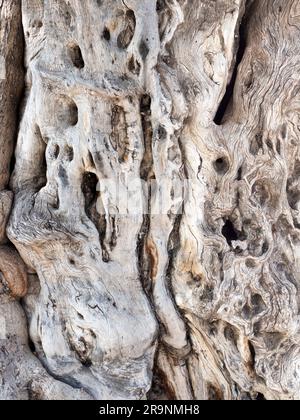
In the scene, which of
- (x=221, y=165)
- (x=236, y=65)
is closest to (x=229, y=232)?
(x=221, y=165)

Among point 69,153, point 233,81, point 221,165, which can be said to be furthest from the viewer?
point 233,81

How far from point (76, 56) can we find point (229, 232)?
1.26 metres

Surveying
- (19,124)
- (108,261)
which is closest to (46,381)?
(108,261)

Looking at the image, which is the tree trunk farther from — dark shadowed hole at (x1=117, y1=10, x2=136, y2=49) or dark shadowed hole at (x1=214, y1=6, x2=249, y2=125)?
dark shadowed hole at (x1=214, y1=6, x2=249, y2=125)

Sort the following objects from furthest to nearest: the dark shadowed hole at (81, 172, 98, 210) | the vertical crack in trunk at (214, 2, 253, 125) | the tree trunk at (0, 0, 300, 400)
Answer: the vertical crack in trunk at (214, 2, 253, 125), the dark shadowed hole at (81, 172, 98, 210), the tree trunk at (0, 0, 300, 400)

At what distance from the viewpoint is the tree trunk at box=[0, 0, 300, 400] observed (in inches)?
110

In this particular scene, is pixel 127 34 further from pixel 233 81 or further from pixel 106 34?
pixel 233 81

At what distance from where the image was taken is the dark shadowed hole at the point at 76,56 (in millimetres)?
2879

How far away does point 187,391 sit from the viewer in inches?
121

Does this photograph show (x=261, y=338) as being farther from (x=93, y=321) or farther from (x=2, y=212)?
(x=2, y=212)

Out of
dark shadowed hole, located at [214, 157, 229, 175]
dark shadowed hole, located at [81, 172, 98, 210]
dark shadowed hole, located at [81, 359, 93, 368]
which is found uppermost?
dark shadowed hole, located at [214, 157, 229, 175]

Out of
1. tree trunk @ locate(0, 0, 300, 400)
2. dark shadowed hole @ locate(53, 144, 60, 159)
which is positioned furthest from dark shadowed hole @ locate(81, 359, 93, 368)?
dark shadowed hole @ locate(53, 144, 60, 159)

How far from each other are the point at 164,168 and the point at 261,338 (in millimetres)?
1026

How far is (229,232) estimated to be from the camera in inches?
119
